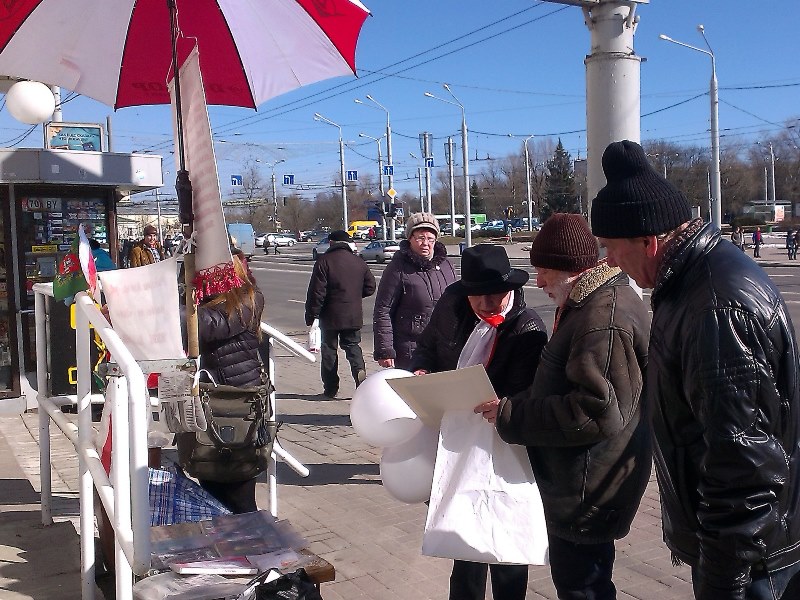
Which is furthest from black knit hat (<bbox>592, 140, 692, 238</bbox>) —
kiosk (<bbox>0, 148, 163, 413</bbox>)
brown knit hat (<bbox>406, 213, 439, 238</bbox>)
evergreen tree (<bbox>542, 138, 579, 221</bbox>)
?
evergreen tree (<bbox>542, 138, 579, 221</bbox>)

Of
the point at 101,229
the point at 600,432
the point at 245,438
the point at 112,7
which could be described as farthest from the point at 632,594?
the point at 101,229

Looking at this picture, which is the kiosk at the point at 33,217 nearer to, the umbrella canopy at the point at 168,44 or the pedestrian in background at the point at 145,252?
the umbrella canopy at the point at 168,44

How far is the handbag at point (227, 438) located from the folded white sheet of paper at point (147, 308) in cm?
65

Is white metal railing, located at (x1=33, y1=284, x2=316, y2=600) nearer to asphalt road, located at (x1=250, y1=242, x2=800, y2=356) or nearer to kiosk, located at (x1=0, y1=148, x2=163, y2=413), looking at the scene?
kiosk, located at (x1=0, y1=148, x2=163, y2=413)

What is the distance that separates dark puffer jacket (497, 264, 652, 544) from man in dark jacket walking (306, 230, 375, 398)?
223 inches

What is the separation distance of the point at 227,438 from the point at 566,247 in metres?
1.83

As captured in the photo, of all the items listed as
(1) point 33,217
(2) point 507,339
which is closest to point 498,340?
(2) point 507,339

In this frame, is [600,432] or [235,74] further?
[235,74]

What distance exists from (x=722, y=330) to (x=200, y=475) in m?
2.68

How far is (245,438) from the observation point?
148 inches

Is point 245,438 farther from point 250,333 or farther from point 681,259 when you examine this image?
point 681,259

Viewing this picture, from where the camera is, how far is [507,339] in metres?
3.13

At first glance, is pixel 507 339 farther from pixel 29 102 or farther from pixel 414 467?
pixel 29 102

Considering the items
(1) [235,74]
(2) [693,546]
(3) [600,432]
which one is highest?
(1) [235,74]
